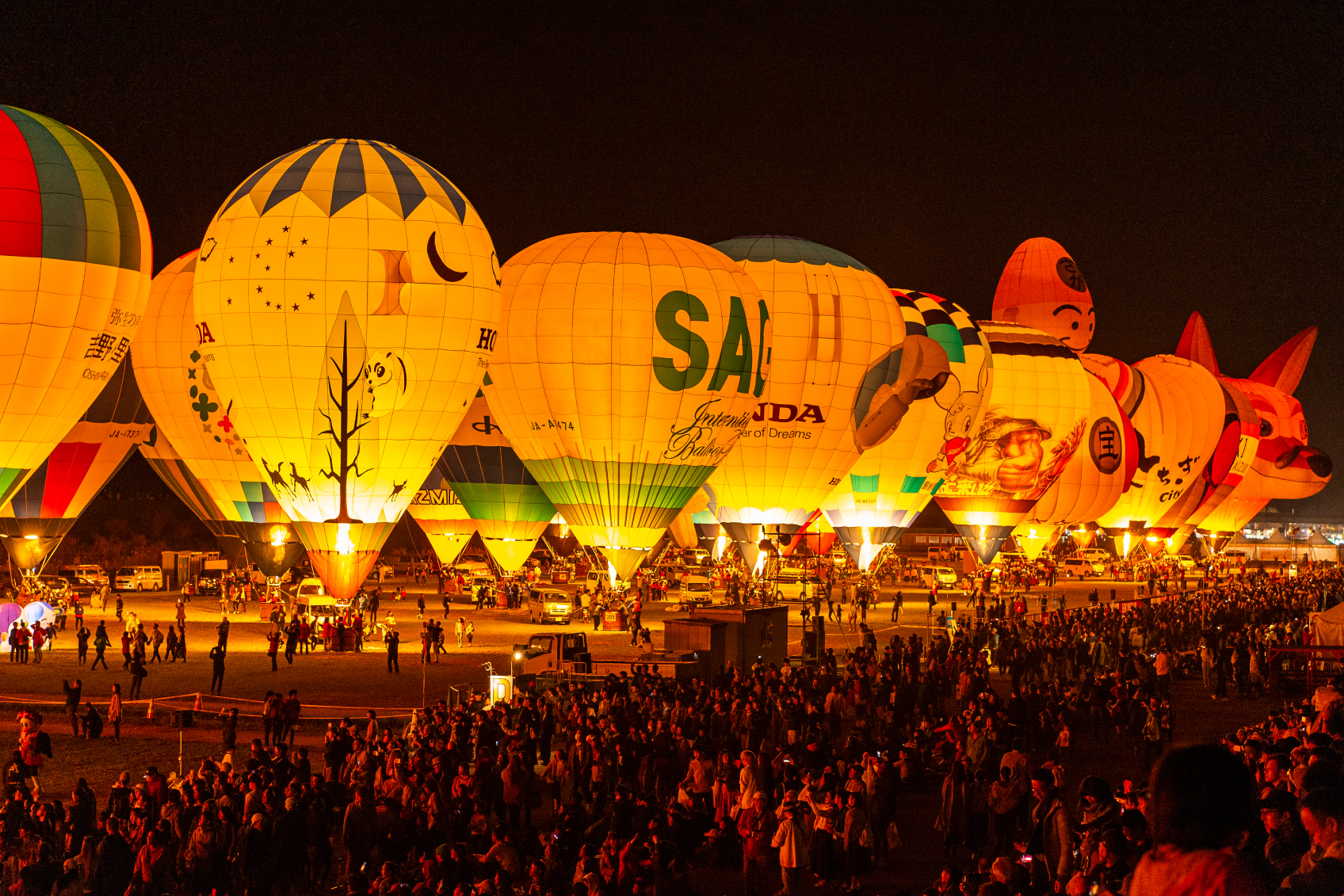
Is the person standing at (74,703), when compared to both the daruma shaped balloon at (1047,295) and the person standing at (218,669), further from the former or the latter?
the daruma shaped balloon at (1047,295)

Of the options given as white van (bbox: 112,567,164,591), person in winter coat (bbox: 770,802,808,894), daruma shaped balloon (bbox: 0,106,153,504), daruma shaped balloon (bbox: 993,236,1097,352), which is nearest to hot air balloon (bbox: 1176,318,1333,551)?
daruma shaped balloon (bbox: 993,236,1097,352)

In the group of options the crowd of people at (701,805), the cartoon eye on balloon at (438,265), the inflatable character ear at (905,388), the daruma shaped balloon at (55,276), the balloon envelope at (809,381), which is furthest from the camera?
the inflatable character ear at (905,388)

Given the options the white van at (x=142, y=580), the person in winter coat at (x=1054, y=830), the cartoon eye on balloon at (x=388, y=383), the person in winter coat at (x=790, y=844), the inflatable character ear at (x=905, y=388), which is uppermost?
the inflatable character ear at (x=905, y=388)

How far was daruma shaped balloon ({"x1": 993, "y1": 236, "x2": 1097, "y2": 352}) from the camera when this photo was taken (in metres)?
48.3

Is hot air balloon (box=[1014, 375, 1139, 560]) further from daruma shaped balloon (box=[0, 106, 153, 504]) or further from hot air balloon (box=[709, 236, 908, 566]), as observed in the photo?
daruma shaped balloon (box=[0, 106, 153, 504])

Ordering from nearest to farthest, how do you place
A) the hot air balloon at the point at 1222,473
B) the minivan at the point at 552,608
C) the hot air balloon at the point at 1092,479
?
the minivan at the point at 552,608 < the hot air balloon at the point at 1092,479 < the hot air balloon at the point at 1222,473

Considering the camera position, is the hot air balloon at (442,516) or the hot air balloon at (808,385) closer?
the hot air balloon at (808,385)

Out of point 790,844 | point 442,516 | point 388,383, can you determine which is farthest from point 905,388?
point 790,844

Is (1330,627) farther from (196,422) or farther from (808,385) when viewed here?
(196,422)

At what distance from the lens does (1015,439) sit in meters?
36.0

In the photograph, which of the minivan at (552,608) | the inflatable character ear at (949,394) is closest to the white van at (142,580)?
the minivan at (552,608)

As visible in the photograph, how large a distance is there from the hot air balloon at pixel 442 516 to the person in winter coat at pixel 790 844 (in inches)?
1060

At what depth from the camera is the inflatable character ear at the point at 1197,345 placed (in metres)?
64.9

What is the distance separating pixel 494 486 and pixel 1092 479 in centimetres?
2027
